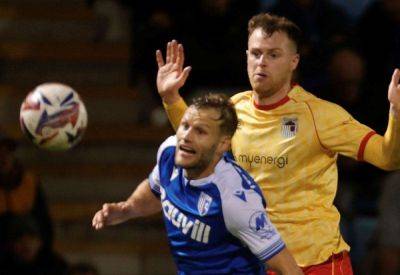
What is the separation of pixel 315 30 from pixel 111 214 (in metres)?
4.03

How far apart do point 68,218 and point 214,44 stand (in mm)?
1761

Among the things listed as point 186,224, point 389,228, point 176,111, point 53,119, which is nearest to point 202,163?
point 186,224

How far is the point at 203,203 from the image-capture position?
15.8 ft

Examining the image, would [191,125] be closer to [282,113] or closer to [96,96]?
[282,113]

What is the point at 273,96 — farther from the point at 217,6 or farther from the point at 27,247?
the point at 217,6

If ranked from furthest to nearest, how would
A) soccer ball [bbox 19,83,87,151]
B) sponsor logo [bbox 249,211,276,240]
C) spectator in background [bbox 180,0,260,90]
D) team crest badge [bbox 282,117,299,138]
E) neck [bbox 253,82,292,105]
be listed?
1. spectator in background [bbox 180,0,260,90]
2. soccer ball [bbox 19,83,87,151]
3. neck [bbox 253,82,292,105]
4. team crest badge [bbox 282,117,299,138]
5. sponsor logo [bbox 249,211,276,240]

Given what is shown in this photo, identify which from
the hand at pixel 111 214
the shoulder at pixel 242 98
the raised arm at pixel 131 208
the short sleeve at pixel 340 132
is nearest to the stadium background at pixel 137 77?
the shoulder at pixel 242 98

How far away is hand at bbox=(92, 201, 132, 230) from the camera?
5094 mm

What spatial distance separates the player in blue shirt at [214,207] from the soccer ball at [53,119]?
4.04 ft

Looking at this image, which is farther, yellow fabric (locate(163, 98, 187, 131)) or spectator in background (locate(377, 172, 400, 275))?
spectator in background (locate(377, 172, 400, 275))

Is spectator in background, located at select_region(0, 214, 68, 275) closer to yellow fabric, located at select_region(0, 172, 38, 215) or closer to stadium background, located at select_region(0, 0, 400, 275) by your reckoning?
yellow fabric, located at select_region(0, 172, 38, 215)

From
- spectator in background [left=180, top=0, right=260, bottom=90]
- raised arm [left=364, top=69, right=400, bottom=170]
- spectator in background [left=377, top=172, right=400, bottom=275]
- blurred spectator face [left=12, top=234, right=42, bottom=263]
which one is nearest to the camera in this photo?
raised arm [left=364, top=69, right=400, bottom=170]

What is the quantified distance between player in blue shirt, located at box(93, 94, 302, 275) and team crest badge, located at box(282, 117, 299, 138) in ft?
1.48

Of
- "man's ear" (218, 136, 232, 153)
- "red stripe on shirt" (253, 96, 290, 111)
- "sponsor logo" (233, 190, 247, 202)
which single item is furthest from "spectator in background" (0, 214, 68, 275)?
"sponsor logo" (233, 190, 247, 202)
